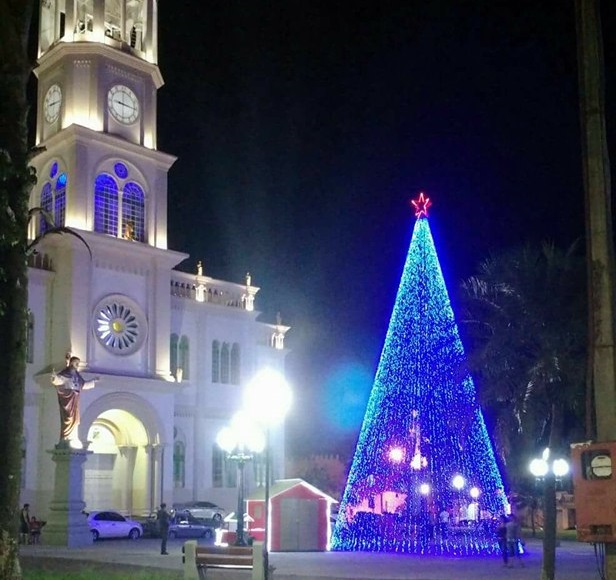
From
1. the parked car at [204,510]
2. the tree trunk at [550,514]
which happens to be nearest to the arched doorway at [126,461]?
the parked car at [204,510]

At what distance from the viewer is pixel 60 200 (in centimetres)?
4203

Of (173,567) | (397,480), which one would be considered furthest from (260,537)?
(173,567)

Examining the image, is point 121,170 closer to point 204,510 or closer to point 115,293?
point 115,293

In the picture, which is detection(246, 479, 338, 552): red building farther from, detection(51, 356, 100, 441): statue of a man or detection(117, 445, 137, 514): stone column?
detection(117, 445, 137, 514): stone column

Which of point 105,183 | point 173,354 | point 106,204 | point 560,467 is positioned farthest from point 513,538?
point 105,183

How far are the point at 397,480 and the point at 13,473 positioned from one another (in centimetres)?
1527

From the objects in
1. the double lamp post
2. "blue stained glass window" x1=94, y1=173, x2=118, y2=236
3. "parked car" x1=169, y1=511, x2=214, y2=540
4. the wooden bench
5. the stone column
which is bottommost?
"parked car" x1=169, y1=511, x2=214, y2=540

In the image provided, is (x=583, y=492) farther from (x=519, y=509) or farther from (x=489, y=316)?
(x=519, y=509)

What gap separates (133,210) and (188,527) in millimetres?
14244

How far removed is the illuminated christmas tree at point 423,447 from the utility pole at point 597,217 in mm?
16159

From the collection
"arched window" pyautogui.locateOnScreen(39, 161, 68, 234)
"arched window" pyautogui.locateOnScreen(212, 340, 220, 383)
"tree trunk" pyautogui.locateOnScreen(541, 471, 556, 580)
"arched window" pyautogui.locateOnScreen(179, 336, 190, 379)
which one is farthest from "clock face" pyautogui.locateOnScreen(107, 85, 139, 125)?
"tree trunk" pyautogui.locateOnScreen(541, 471, 556, 580)

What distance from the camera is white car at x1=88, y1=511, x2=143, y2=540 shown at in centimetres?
3528

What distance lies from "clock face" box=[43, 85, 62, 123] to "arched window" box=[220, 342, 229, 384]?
1355 cm

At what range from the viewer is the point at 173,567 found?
22062mm
